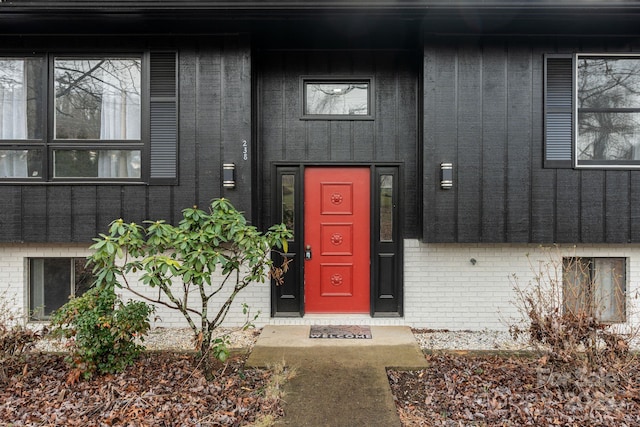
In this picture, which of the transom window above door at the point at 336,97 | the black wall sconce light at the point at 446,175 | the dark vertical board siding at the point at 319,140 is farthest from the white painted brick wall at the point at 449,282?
the transom window above door at the point at 336,97

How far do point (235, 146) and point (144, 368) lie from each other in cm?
265

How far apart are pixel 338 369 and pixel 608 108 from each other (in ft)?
15.2

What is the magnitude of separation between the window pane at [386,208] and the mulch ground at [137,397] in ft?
7.78

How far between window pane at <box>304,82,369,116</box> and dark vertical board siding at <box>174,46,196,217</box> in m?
1.34

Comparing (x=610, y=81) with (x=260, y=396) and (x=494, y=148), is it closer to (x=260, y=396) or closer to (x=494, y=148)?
(x=494, y=148)

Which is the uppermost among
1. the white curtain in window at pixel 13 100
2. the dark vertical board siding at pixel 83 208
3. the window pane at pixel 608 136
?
the white curtain in window at pixel 13 100

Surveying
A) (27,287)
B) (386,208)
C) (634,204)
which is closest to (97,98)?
(27,287)

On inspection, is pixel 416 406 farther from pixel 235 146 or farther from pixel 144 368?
pixel 235 146

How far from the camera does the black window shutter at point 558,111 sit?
4613mm

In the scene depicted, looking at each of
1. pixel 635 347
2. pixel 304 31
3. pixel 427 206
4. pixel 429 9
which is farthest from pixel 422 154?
pixel 635 347

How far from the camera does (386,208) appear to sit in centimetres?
502

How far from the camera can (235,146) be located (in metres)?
4.63

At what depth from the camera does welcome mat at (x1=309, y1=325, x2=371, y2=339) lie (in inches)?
176

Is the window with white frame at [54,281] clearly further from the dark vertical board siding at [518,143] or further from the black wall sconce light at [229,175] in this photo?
the dark vertical board siding at [518,143]
